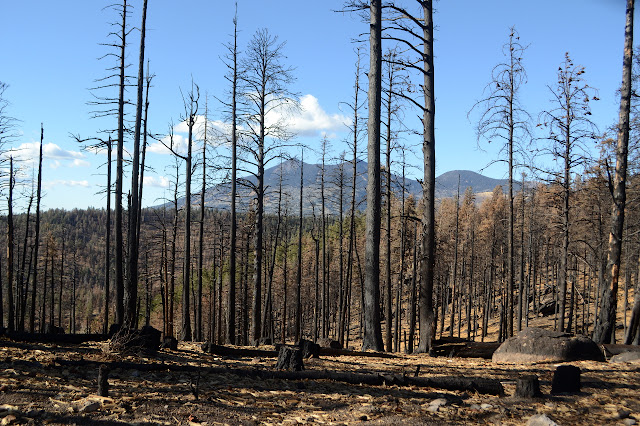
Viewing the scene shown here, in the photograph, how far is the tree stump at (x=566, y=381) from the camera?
611 centimetres

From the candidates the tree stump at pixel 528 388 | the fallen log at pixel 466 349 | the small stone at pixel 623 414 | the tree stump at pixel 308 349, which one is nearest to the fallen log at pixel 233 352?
the tree stump at pixel 308 349

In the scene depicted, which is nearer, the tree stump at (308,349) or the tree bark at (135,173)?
the tree stump at (308,349)

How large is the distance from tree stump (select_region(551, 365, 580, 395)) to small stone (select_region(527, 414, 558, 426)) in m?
1.61

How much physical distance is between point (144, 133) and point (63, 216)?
7552 inches

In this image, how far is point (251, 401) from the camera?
5312 mm

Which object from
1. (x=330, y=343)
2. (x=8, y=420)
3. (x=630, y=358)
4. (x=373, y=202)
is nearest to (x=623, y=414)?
(x=630, y=358)

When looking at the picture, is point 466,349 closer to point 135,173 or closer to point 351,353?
point 351,353

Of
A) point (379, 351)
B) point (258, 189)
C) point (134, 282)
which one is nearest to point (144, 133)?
point (258, 189)

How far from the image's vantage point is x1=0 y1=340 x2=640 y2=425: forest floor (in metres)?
4.53

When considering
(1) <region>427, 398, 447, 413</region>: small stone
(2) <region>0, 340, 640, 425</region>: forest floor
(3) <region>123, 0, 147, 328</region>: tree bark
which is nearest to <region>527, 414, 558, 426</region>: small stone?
(2) <region>0, 340, 640, 425</region>: forest floor

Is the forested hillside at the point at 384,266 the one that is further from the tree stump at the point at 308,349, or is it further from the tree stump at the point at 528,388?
the tree stump at the point at 528,388

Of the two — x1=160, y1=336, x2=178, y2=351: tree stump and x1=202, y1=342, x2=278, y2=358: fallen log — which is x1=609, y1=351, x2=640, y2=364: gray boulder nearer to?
x1=202, y1=342, x2=278, y2=358: fallen log

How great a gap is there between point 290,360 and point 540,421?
12.3 feet

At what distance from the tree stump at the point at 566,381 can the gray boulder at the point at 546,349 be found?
406cm
